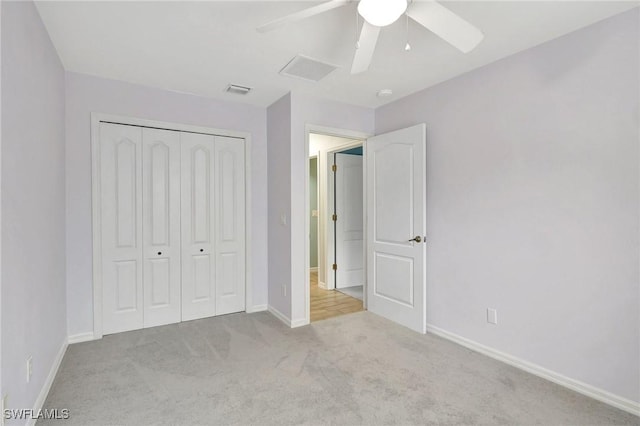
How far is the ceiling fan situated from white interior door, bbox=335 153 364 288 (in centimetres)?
312

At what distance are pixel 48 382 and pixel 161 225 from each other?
5.00 feet

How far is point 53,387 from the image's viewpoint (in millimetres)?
2193

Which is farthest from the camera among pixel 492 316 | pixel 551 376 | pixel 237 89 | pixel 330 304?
pixel 330 304

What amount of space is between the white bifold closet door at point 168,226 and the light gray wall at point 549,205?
7.21 ft

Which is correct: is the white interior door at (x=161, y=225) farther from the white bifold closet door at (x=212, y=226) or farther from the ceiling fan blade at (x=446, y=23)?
the ceiling fan blade at (x=446, y=23)

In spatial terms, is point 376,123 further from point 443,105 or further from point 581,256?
point 581,256

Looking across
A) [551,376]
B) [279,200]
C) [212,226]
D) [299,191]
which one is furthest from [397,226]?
[212,226]

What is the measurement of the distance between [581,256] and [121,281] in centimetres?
376

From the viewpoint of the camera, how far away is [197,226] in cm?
349

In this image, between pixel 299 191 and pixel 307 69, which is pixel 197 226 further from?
pixel 307 69

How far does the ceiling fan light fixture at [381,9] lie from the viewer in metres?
1.40

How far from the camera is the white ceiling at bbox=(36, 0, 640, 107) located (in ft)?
6.41

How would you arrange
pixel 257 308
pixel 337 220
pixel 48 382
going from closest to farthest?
1. pixel 48 382
2. pixel 257 308
3. pixel 337 220

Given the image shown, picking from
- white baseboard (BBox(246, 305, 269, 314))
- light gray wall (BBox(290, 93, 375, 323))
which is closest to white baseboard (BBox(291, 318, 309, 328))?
light gray wall (BBox(290, 93, 375, 323))
